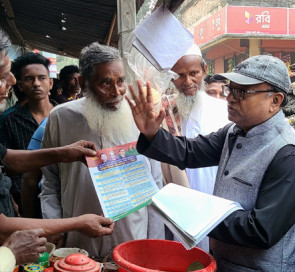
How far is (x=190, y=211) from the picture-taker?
1.53m

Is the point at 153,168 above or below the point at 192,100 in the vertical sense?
below

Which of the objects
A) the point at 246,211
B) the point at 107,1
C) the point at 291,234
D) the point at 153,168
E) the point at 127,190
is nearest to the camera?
the point at 246,211

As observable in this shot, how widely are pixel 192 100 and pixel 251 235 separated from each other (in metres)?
1.85

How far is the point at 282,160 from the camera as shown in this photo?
1574 mm

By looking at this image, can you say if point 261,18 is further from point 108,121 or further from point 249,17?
point 108,121

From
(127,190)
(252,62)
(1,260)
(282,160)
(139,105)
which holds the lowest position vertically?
(1,260)

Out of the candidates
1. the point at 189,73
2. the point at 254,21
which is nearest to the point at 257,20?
the point at 254,21

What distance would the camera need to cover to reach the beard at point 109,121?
2490mm

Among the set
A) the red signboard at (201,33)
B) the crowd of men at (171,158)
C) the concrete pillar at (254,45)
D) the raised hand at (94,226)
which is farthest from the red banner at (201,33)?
the raised hand at (94,226)

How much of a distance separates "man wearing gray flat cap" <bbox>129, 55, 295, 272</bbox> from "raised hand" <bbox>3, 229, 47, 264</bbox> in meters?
0.76

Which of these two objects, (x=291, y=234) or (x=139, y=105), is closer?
(x=291, y=234)

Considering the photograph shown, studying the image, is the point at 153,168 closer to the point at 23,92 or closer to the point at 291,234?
the point at 291,234

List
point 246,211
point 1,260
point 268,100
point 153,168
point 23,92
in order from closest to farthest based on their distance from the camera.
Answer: point 1,260 → point 246,211 → point 268,100 → point 153,168 → point 23,92

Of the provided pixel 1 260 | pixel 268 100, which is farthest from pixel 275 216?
pixel 1 260
